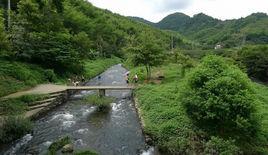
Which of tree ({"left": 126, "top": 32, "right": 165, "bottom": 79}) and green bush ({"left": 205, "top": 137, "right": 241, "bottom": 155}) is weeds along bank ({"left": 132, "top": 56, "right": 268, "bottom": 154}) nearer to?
green bush ({"left": 205, "top": 137, "right": 241, "bottom": 155})

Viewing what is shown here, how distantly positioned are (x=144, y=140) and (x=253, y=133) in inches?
270

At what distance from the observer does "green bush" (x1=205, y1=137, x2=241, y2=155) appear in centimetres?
1677

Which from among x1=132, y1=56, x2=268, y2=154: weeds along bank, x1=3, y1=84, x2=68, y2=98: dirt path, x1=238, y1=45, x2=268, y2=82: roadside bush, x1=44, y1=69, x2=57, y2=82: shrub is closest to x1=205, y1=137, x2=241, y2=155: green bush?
x1=132, y1=56, x2=268, y2=154: weeds along bank

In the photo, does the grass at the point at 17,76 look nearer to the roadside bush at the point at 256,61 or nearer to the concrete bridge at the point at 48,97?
the concrete bridge at the point at 48,97

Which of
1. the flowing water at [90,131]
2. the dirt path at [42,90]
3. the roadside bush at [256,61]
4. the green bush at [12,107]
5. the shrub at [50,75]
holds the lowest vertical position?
the flowing water at [90,131]

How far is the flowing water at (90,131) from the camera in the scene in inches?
768

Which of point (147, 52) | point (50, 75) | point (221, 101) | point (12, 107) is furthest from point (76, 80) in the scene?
point (221, 101)

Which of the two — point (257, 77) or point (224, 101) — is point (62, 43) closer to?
point (224, 101)

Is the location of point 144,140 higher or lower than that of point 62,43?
lower

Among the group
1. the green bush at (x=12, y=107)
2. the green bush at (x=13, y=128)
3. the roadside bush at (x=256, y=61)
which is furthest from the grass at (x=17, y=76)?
the roadside bush at (x=256, y=61)

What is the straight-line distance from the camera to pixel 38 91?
31312 mm

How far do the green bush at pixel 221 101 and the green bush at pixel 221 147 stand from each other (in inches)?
47.1

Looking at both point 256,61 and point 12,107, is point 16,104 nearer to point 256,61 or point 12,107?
point 12,107

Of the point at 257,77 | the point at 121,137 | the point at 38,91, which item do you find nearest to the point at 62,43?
the point at 38,91
